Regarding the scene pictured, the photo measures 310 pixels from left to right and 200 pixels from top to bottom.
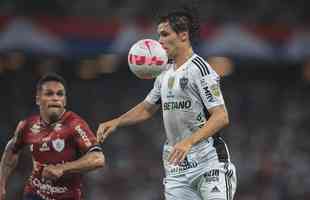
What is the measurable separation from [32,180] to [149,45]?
1.72 meters

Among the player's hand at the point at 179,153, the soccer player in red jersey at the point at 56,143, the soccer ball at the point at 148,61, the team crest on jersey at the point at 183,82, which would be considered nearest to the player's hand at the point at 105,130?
the soccer player in red jersey at the point at 56,143

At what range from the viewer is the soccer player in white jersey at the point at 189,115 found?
7547 millimetres

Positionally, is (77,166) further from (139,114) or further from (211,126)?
(211,126)

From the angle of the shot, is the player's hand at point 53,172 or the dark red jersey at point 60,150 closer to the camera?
the player's hand at point 53,172

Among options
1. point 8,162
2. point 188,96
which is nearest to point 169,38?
point 188,96

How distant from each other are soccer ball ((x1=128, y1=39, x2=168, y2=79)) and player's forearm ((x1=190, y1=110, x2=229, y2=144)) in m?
1.03

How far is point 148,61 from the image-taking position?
813 cm

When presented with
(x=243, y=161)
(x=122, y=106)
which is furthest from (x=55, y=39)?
(x=243, y=161)

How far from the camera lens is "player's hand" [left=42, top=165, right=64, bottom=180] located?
783 centimetres

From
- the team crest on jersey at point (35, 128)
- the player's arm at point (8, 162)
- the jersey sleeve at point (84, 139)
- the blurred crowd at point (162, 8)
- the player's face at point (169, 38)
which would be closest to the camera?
the player's face at point (169, 38)

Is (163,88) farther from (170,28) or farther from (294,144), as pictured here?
(294,144)

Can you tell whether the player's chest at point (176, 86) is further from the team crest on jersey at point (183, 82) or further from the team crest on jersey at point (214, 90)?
the team crest on jersey at point (214, 90)

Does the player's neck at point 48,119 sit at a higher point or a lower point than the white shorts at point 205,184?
higher

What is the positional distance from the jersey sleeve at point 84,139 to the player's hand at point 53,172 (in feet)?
1.56
